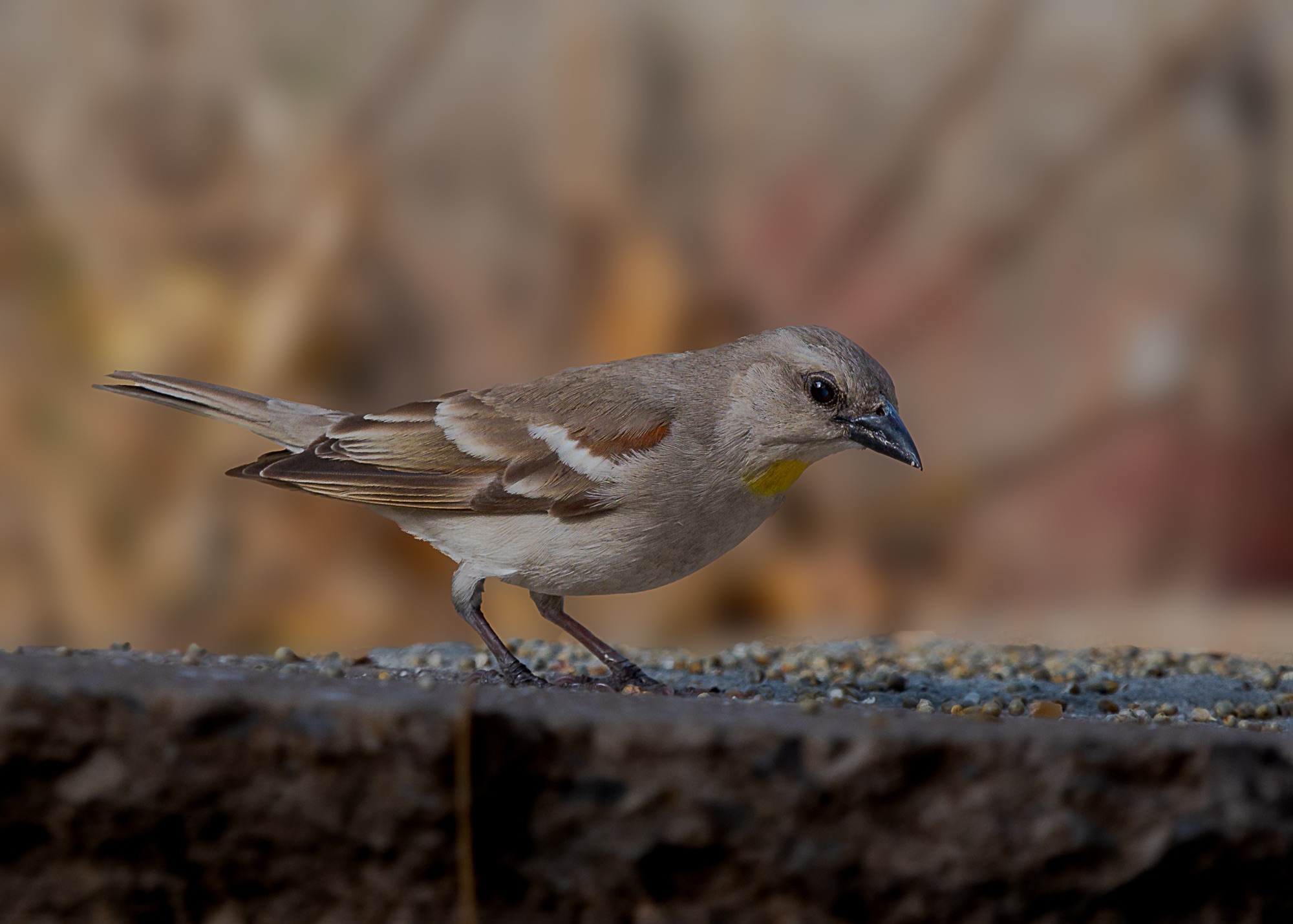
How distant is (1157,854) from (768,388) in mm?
1805

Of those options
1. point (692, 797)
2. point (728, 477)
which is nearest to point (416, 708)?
point (692, 797)

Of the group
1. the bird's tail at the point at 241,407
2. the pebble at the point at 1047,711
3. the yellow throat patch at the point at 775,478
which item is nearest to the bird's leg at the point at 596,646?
the yellow throat patch at the point at 775,478

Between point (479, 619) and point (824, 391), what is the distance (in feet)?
4.09

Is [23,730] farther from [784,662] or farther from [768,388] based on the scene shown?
[784,662]

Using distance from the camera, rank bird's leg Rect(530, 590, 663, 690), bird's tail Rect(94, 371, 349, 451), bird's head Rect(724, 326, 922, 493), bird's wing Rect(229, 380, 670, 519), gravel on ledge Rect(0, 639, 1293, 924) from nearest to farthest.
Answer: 1. gravel on ledge Rect(0, 639, 1293, 924)
2. bird's head Rect(724, 326, 922, 493)
3. bird's wing Rect(229, 380, 670, 519)
4. bird's leg Rect(530, 590, 663, 690)
5. bird's tail Rect(94, 371, 349, 451)

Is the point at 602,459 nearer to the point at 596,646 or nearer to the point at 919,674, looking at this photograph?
the point at 596,646

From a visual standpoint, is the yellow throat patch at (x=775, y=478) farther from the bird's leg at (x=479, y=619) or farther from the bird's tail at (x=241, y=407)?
the bird's tail at (x=241, y=407)

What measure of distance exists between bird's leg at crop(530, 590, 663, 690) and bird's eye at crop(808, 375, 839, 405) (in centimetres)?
100

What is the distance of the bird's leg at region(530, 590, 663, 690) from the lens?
13.8 feet

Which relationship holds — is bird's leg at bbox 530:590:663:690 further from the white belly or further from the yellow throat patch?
the yellow throat patch

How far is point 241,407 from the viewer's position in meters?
4.56

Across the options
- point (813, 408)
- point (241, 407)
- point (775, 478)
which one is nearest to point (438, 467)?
point (241, 407)

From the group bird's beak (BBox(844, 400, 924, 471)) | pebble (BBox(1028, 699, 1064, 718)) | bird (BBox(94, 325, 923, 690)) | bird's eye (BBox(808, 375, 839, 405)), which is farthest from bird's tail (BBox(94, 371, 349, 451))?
pebble (BBox(1028, 699, 1064, 718))

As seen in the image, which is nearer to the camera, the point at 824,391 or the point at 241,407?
the point at 824,391
